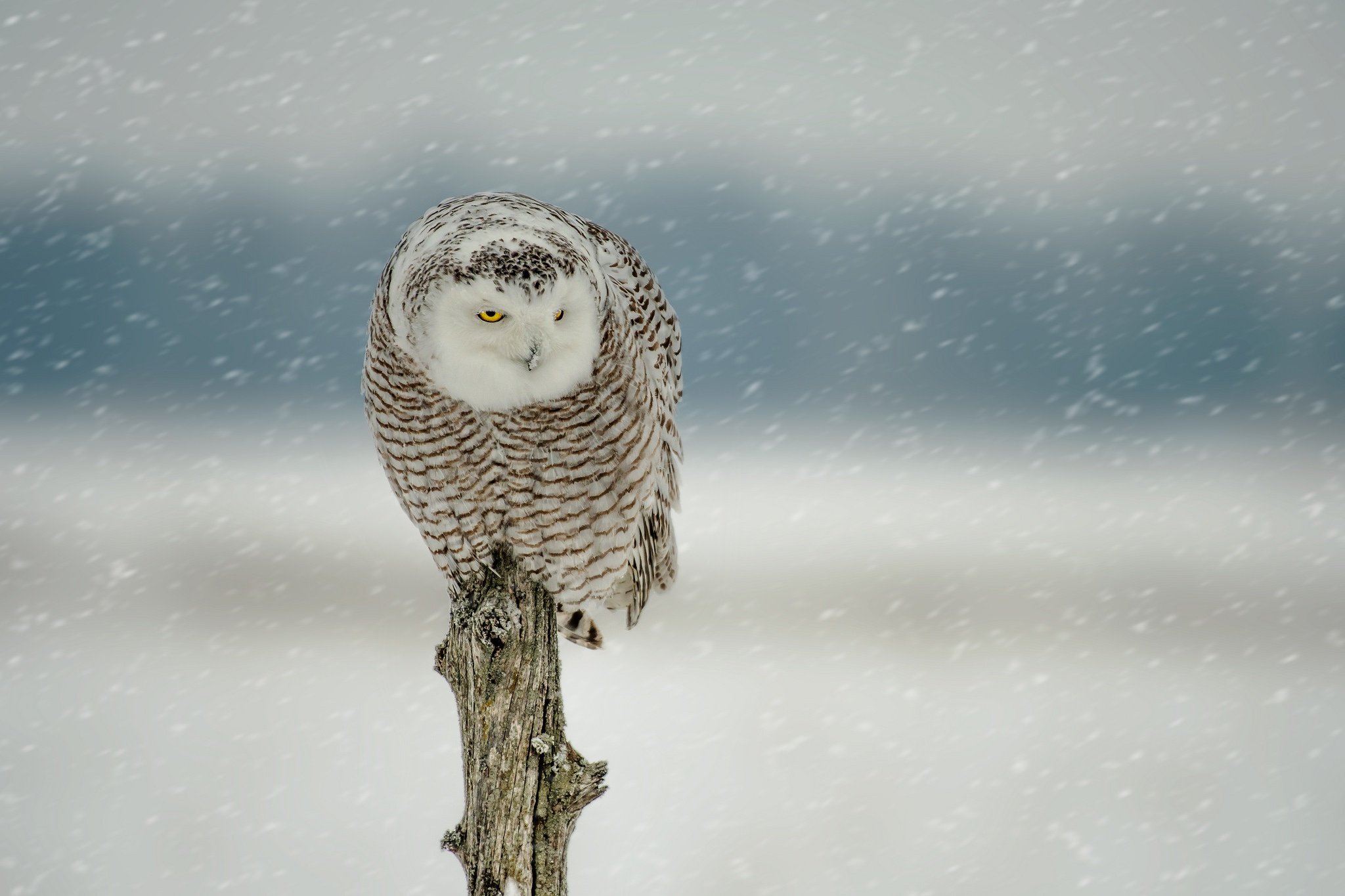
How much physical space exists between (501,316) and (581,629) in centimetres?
142

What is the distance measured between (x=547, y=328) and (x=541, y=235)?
201 mm

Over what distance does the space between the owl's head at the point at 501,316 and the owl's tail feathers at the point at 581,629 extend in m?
1.08

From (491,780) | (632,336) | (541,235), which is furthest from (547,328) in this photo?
(491,780)

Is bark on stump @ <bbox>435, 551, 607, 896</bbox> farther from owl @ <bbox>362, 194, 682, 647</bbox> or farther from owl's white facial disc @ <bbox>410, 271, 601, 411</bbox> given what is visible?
owl's white facial disc @ <bbox>410, 271, 601, 411</bbox>

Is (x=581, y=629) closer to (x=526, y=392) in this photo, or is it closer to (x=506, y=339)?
(x=526, y=392)

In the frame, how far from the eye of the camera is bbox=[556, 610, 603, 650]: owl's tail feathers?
3.39 metres

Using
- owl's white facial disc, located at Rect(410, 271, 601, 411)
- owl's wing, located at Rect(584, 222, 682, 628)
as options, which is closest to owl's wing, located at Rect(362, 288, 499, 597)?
owl's white facial disc, located at Rect(410, 271, 601, 411)

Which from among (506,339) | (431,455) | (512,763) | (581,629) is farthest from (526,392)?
(581,629)

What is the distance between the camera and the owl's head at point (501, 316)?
7.28 feet

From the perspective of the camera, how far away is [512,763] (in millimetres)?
2605

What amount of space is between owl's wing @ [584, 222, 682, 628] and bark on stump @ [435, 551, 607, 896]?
53 centimetres

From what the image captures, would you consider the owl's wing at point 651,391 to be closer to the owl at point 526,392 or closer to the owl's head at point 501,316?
the owl at point 526,392

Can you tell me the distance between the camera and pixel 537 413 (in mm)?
2549

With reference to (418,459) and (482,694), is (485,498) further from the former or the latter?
(482,694)
